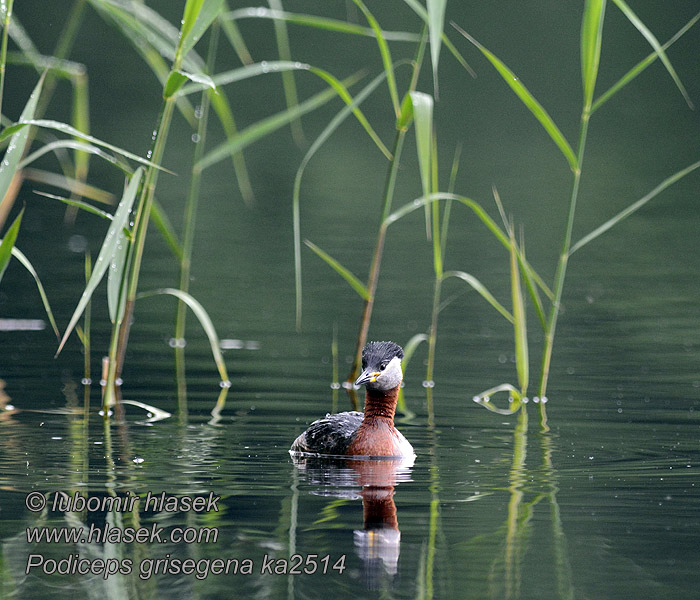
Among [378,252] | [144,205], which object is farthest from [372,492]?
[378,252]

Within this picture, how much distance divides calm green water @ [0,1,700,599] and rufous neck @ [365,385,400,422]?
27 cm

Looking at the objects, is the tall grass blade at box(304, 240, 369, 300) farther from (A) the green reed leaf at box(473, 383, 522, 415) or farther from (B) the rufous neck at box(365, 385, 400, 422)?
(A) the green reed leaf at box(473, 383, 522, 415)

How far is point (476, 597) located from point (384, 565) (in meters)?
0.44

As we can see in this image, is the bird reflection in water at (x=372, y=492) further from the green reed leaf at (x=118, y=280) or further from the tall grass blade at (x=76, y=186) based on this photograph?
the tall grass blade at (x=76, y=186)

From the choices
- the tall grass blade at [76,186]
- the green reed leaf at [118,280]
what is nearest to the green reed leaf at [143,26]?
the tall grass blade at [76,186]

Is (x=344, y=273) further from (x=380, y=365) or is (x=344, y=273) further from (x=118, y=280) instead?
(x=118, y=280)

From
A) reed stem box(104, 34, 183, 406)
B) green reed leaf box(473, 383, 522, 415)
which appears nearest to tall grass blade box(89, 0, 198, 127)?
reed stem box(104, 34, 183, 406)

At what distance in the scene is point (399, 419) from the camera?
7512 millimetres

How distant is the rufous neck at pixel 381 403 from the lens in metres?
6.36

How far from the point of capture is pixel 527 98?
20.9 feet

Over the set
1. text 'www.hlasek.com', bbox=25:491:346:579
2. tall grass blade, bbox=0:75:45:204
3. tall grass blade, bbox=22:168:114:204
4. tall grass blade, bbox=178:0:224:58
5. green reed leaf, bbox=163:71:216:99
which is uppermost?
tall grass blade, bbox=178:0:224:58

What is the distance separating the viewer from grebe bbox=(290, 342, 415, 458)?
6.28m

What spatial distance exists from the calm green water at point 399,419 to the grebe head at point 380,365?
400 mm

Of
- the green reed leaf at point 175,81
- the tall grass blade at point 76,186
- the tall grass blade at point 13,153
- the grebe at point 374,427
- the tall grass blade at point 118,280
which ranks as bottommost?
the grebe at point 374,427
